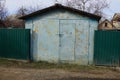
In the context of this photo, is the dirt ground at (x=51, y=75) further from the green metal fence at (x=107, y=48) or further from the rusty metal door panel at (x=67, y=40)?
the rusty metal door panel at (x=67, y=40)

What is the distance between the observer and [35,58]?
61.7 feet

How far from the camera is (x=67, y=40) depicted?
1830cm

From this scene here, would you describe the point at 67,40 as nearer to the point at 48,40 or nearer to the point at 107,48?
the point at 48,40

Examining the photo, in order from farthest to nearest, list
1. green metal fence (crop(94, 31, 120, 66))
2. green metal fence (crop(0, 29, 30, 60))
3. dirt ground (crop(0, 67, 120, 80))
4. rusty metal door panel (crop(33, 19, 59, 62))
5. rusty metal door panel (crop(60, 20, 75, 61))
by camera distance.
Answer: green metal fence (crop(0, 29, 30, 60)) → rusty metal door panel (crop(33, 19, 59, 62)) → rusty metal door panel (crop(60, 20, 75, 61)) → green metal fence (crop(94, 31, 120, 66)) → dirt ground (crop(0, 67, 120, 80))

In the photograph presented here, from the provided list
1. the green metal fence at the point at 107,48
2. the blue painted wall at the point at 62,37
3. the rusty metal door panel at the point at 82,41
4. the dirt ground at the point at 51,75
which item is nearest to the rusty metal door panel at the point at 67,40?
the blue painted wall at the point at 62,37

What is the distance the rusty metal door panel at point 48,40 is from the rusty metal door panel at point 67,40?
315 millimetres

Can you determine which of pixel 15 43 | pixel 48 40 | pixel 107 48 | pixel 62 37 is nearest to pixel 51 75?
pixel 107 48

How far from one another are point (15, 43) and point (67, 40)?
3.38 metres

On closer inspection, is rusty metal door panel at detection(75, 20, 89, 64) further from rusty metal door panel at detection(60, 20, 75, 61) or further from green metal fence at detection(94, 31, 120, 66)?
green metal fence at detection(94, 31, 120, 66)

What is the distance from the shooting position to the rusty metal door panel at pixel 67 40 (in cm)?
1822

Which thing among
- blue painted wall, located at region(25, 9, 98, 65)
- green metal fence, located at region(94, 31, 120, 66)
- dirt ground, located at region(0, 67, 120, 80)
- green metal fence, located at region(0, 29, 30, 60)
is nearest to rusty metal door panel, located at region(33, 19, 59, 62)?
blue painted wall, located at region(25, 9, 98, 65)

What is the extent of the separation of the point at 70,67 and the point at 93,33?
8.47 feet

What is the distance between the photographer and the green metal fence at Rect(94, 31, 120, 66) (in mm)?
17094

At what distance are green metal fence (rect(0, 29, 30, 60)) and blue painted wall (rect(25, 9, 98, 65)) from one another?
403mm
